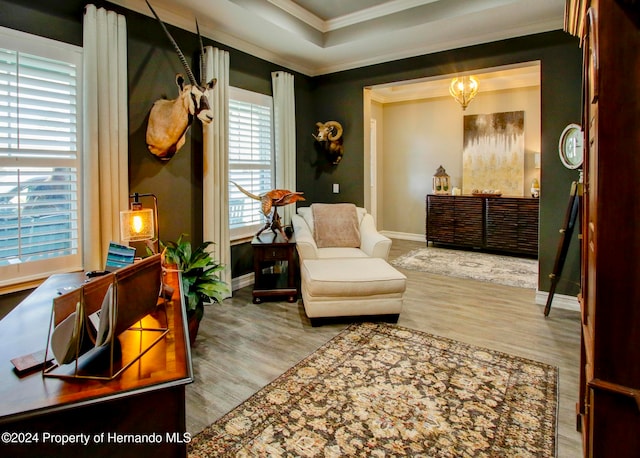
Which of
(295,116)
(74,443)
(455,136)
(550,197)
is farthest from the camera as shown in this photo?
(455,136)

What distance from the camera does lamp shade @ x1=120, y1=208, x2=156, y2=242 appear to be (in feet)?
7.75

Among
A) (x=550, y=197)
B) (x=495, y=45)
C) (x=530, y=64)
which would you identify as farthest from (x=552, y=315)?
(x=495, y=45)

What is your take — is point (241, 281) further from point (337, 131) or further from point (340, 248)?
point (337, 131)

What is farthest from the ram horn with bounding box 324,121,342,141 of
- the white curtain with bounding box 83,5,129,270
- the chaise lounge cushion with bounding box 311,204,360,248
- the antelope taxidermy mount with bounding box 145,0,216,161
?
the white curtain with bounding box 83,5,129,270

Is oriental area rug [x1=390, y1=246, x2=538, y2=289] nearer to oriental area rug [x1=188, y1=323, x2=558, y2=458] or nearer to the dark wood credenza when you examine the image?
the dark wood credenza

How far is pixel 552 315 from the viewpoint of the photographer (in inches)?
143

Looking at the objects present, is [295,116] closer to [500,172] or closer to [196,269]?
[196,269]

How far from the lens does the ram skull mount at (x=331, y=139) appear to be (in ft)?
17.2

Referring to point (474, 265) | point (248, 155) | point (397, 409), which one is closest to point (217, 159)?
point (248, 155)

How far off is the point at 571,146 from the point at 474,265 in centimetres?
245

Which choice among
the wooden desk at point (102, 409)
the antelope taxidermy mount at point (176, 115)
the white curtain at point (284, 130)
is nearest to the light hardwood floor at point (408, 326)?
the wooden desk at point (102, 409)

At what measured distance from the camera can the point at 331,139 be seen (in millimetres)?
5234

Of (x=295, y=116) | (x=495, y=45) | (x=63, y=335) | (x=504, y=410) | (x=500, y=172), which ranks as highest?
(x=495, y=45)

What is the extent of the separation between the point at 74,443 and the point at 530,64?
4.63 m
